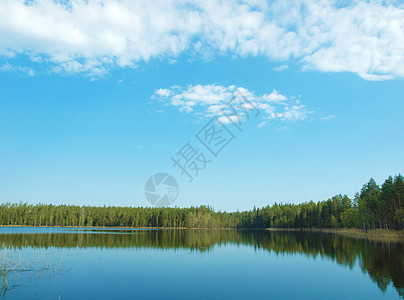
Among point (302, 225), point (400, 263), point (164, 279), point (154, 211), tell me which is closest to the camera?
point (164, 279)

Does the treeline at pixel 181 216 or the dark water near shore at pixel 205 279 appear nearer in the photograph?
the dark water near shore at pixel 205 279

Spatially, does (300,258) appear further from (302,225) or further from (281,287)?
(302,225)

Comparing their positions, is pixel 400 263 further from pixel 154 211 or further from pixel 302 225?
pixel 154 211

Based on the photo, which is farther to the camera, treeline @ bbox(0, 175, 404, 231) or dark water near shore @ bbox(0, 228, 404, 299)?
treeline @ bbox(0, 175, 404, 231)

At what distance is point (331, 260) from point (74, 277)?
26856mm

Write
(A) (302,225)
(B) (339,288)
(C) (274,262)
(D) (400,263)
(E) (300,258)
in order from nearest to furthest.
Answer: (B) (339,288)
(D) (400,263)
(C) (274,262)
(E) (300,258)
(A) (302,225)

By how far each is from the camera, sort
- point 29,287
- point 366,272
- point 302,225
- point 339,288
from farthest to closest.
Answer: point 302,225 → point 366,272 → point 339,288 → point 29,287

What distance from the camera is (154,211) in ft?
568

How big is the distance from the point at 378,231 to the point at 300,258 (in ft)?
132

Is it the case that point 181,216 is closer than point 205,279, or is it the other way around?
point 205,279

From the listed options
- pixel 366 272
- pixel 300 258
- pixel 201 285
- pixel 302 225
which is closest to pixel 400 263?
pixel 366 272

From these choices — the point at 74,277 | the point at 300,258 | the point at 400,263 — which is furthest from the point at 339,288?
the point at 74,277

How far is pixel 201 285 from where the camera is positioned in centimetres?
2038

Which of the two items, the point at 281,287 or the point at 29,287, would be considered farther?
the point at 281,287
